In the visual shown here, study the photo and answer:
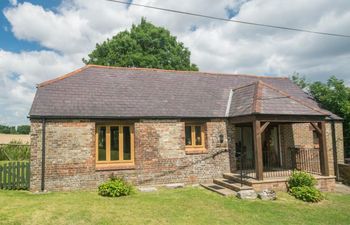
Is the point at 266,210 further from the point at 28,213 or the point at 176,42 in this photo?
the point at 176,42

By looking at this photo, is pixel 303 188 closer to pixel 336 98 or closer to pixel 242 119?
pixel 242 119

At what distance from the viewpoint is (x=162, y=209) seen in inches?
370

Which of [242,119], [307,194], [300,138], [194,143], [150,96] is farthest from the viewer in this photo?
[300,138]

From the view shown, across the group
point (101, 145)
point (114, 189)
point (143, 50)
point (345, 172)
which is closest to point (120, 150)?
point (101, 145)

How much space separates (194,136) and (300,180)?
5237 millimetres

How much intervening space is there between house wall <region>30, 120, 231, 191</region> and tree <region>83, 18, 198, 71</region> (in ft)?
60.6

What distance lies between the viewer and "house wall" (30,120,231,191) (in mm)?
11867

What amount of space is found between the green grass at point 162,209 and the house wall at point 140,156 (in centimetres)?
92

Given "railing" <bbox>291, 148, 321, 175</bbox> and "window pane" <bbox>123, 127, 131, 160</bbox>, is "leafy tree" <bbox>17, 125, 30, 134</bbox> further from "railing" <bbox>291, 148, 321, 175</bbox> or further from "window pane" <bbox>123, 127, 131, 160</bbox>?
"railing" <bbox>291, 148, 321, 175</bbox>

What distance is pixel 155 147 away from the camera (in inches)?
529

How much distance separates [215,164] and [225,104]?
338 centimetres

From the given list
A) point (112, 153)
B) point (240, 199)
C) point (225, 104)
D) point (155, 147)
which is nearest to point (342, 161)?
point (225, 104)

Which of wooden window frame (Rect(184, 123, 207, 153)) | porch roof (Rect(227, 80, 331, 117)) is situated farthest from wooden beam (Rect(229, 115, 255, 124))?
wooden window frame (Rect(184, 123, 207, 153))

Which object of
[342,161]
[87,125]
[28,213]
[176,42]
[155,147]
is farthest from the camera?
[176,42]
